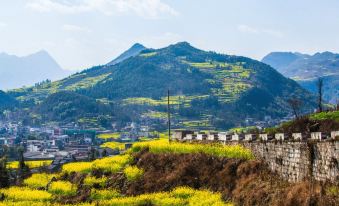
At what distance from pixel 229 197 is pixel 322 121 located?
10.2 metres

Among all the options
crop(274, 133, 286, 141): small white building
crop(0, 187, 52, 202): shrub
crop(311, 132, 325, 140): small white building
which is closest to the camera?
crop(311, 132, 325, 140): small white building

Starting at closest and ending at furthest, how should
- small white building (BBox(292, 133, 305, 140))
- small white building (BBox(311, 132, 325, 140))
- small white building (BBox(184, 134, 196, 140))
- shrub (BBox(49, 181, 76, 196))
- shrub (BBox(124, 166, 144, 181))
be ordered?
small white building (BBox(311, 132, 325, 140)), small white building (BBox(292, 133, 305, 140)), shrub (BBox(49, 181, 76, 196)), shrub (BBox(124, 166, 144, 181)), small white building (BBox(184, 134, 196, 140))

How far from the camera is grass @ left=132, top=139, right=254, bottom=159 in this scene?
3297 centimetres

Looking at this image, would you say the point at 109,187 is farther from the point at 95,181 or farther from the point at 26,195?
the point at 26,195

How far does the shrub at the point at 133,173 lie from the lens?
3831cm

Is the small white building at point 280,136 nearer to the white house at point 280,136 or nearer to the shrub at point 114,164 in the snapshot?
the white house at point 280,136

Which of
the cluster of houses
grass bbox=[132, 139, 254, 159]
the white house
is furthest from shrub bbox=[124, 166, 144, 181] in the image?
the white house

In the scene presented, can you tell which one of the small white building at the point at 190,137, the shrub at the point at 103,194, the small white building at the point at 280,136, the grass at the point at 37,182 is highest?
the small white building at the point at 280,136

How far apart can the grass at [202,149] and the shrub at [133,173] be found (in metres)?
2.90

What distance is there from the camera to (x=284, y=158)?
27719 mm

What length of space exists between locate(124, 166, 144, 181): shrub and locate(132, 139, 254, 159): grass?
290 cm

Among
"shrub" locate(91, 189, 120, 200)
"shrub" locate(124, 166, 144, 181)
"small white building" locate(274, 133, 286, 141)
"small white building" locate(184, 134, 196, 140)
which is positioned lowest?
"shrub" locate(91, 189, 120, 200)

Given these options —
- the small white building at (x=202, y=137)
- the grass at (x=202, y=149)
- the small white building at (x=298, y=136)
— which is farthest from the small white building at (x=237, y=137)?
the small white building at (x=298, y=136)

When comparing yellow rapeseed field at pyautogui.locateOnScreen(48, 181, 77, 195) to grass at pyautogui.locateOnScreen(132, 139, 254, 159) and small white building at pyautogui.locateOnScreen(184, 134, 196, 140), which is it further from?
small white building at pyautogui.locateOnScreen(184, 134, 196, 140)
